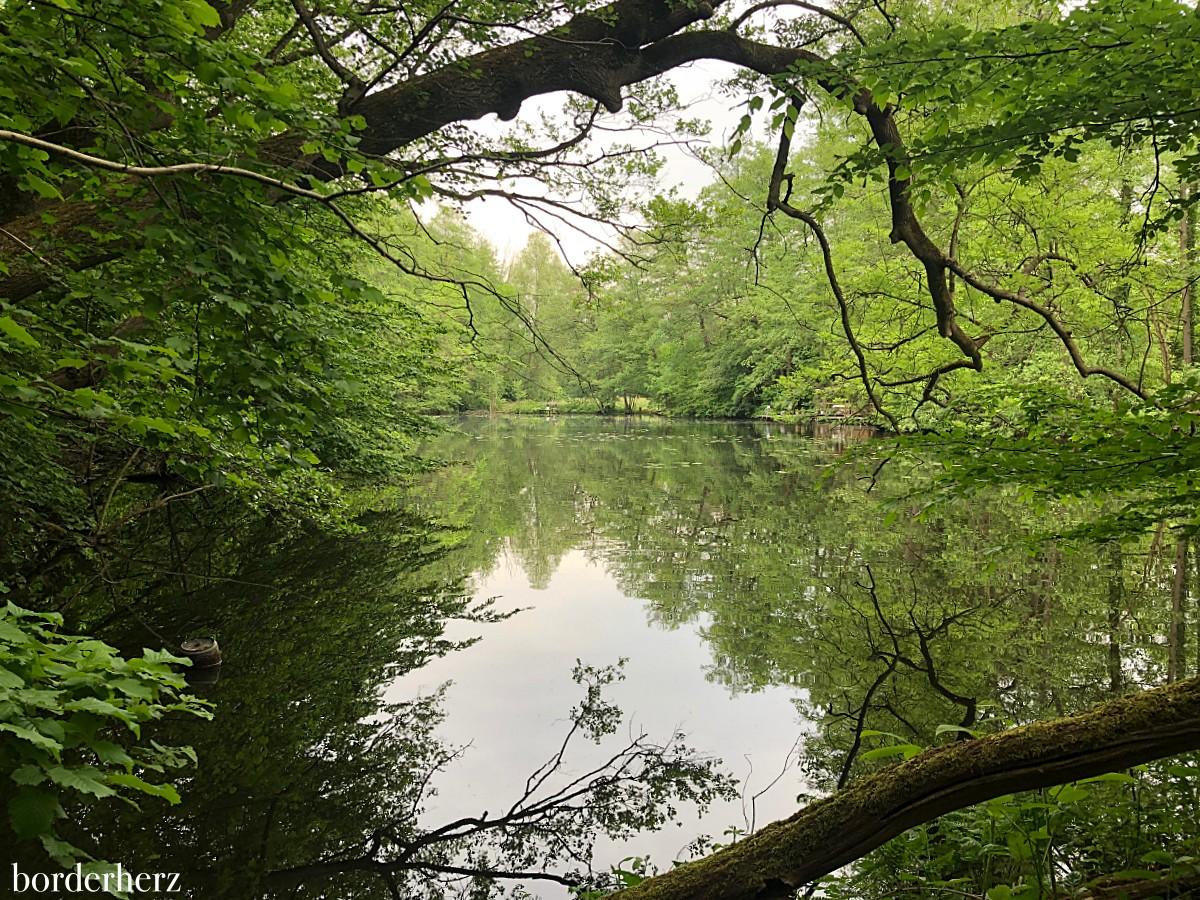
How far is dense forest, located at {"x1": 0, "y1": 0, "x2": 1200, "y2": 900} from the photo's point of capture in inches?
79.8

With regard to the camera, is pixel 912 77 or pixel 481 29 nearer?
pixel 912 77

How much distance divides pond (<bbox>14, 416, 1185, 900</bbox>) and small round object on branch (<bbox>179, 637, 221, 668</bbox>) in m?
0.18

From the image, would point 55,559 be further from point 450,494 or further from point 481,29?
→ point 450,494

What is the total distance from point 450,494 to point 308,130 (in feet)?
43.7

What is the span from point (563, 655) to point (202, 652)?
309 centimetres

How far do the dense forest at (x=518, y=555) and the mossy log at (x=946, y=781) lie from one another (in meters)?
0.01

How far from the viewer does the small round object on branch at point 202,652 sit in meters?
5.21

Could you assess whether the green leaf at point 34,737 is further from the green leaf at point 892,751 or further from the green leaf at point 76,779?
the green leaf at point 892,751

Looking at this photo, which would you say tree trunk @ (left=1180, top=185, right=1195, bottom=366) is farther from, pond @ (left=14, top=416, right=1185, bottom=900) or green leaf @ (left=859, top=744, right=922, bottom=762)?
green leaf @ (left=859, top=744, right=922, bottom=762)

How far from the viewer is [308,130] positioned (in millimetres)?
2367

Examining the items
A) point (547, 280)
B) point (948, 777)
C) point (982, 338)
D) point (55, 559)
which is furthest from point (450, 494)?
point (547, 280)

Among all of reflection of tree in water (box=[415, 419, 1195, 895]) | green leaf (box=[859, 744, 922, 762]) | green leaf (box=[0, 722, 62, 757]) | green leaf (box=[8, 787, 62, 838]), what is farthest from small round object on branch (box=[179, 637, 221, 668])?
green leaf (box=[859, 744, 922, 762])

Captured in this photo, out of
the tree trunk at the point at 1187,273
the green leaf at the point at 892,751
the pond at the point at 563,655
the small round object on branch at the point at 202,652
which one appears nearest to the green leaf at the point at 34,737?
the green leaf at the point at 892,751

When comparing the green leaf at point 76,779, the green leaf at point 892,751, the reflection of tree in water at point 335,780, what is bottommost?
the green leaf at point 76,779
